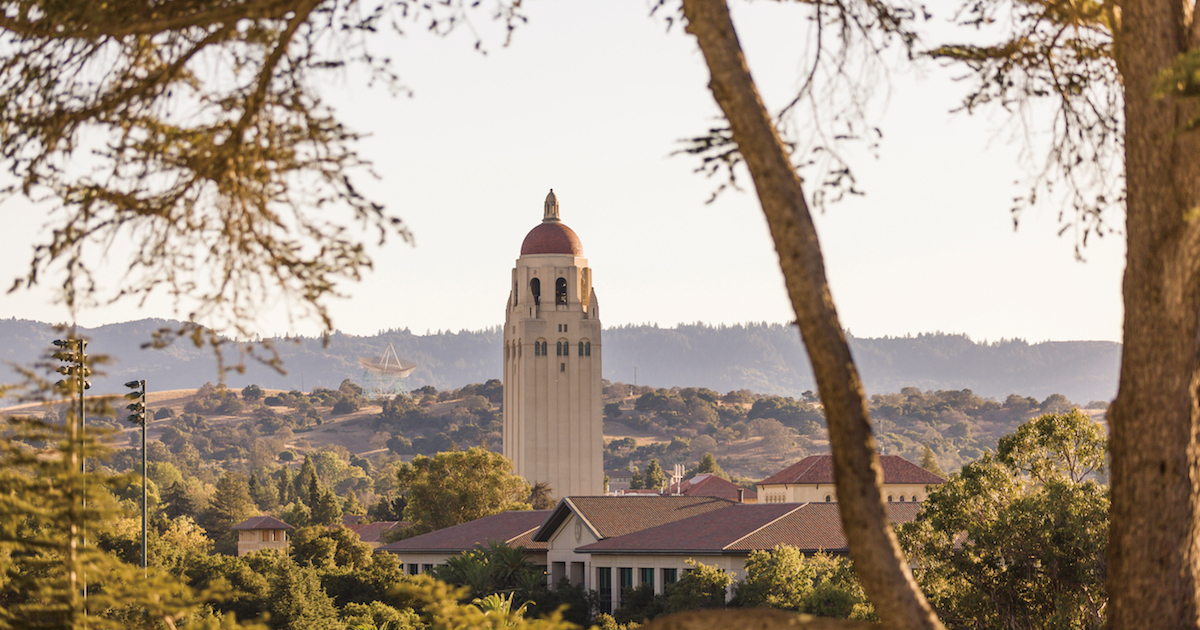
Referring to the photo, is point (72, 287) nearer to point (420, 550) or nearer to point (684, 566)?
point (684, 566)

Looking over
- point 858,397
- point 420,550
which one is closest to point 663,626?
point 858,397

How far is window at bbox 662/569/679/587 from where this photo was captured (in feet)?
162

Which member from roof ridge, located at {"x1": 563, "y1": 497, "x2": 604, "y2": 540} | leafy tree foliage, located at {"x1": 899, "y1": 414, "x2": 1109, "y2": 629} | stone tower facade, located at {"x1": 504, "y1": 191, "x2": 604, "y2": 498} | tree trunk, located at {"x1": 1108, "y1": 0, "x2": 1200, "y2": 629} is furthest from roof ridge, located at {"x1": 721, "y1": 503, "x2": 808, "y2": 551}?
stone tower facade, located at {"x1": 504, "y1": 191, "x2": 604, "y2": 498}

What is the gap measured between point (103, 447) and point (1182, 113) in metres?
6.87

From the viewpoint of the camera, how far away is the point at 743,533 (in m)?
49.7

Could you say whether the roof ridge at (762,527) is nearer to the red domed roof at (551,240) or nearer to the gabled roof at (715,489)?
the gabled roof at (715,489)

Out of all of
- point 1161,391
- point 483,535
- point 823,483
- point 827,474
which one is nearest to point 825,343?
point 1161,391

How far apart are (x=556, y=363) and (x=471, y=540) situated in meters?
66.3

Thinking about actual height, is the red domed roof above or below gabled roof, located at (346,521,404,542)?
above

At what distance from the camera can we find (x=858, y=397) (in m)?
6.27

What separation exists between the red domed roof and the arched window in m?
2.85

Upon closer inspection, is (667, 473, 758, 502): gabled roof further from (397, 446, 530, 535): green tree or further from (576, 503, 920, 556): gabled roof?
(576, 503, 920, 556): gabled roof

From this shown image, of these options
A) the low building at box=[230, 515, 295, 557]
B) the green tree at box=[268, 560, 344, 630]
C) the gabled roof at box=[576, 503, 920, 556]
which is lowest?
the low building at box=[230, 515, 295, 557]

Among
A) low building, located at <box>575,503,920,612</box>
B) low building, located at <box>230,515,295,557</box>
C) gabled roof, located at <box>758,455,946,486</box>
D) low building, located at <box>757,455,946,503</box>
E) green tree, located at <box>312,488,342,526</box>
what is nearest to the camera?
low building, located at <box>575,503,920,612</box>
